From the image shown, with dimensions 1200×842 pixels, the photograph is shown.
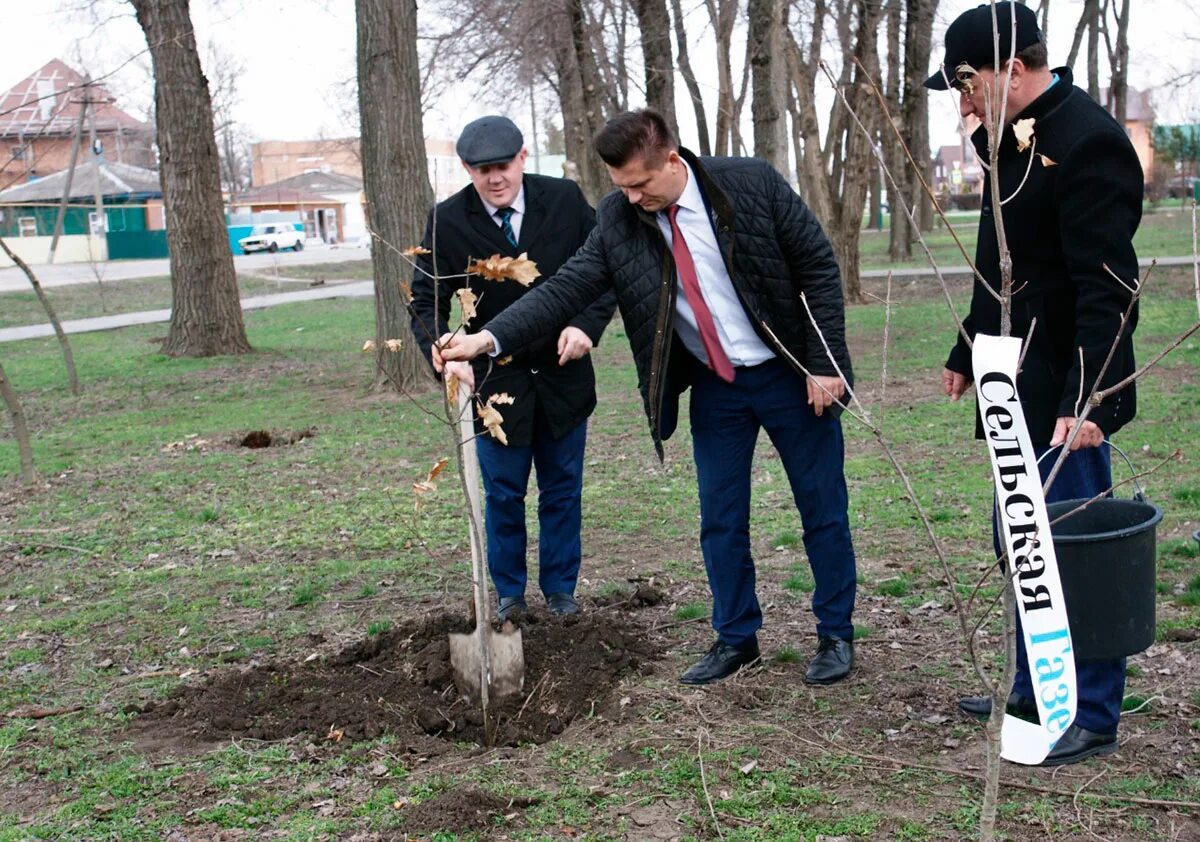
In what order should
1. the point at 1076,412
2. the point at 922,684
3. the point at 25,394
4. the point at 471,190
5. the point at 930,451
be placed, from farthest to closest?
1. the point at 25,394
2. the point at 930,451
3. the point at 471,190
4. the point at 922,684
5. the point at 1076,412

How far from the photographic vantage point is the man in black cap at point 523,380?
5.14 meters

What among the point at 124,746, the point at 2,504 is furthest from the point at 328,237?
the point at 124,746

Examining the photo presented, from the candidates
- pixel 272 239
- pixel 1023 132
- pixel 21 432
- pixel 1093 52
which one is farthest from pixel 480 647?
pixel 272 239

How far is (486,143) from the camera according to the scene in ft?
16.0

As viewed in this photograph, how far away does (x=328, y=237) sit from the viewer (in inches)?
2894

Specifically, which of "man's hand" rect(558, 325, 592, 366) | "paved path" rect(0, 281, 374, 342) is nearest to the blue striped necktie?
"man's hand" rect(558, 325, 592, 366)

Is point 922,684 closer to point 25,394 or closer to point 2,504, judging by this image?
point 2,504

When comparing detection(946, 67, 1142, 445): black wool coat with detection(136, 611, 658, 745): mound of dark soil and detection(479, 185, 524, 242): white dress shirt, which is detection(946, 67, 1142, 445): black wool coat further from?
detection(479, 185, 524, 242): white dress shirt

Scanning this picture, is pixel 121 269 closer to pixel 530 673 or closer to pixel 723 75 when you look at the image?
pixel 723 75

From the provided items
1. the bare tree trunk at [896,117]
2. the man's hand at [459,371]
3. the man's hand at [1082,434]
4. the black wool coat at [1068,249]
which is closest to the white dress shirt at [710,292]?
the man's hand at [459,371]

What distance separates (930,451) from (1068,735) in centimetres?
493

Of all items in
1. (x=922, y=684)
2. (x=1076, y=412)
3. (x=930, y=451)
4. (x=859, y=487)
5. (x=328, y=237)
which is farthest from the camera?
(x=328, y=237)

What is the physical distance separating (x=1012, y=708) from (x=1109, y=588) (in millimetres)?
820

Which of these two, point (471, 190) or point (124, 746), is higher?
point (471, 190)
